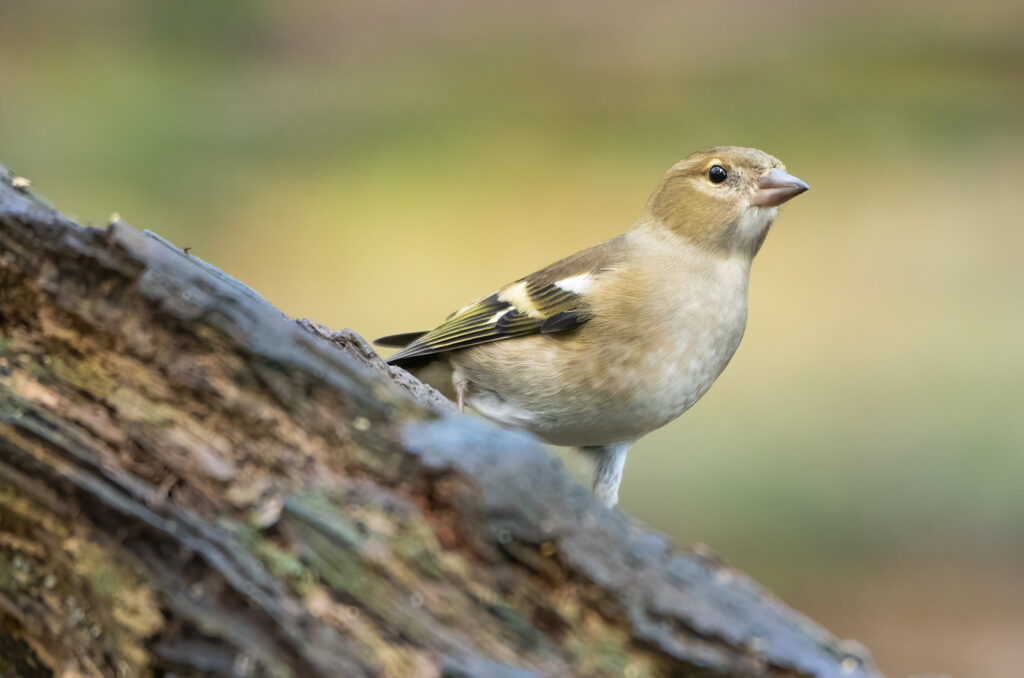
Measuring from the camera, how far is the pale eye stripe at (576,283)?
3.24 metres

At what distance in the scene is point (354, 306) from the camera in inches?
338

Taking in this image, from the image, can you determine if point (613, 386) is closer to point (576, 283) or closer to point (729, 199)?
point (576, 283)

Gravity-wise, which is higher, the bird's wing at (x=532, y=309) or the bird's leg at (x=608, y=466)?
the bird's wing at (x=532, y=309)

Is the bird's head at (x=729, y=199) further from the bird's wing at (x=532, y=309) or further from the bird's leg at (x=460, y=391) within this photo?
the bird's leg at (x=460, y=391)

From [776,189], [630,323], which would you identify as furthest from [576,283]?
[776,189]

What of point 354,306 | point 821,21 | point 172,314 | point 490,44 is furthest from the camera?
point 490,44

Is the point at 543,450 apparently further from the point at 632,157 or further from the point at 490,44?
the point at 490,44

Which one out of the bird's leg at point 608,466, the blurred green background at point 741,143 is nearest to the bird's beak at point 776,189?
the bird's leg at point 608,466

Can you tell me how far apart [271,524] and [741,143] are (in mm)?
9438

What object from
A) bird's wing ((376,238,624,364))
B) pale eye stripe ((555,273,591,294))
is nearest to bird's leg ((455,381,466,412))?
bird's wing ((376,238,624,364))

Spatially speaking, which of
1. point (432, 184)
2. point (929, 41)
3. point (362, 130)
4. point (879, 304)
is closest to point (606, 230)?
point (432, 184)

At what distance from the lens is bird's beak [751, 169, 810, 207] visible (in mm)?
3064

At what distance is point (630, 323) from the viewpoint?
306cm

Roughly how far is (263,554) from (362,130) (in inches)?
381
